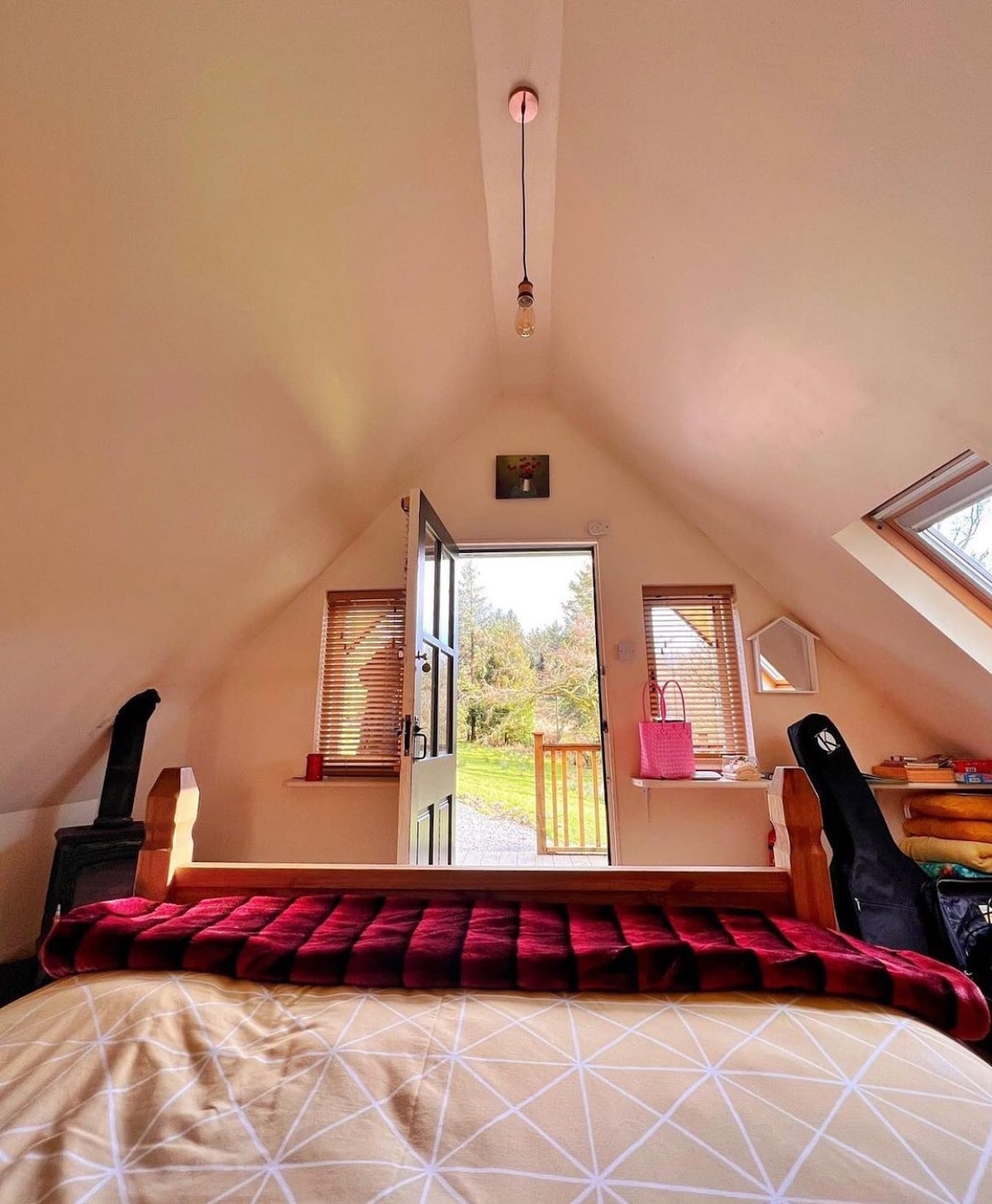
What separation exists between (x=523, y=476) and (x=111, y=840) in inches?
109

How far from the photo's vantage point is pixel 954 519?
6.72 ft

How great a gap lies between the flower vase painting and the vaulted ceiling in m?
0.72

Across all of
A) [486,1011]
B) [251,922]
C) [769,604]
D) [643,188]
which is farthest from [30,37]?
[769,604]

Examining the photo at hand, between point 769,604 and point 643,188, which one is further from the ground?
point 643,188

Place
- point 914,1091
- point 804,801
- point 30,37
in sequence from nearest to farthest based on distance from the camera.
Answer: point 914,1091 → point 30,37 → point 804,801

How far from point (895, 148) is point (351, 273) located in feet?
5.36

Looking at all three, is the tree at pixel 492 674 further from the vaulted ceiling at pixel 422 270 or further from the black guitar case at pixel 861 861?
the black guitar case at pixel 861 861

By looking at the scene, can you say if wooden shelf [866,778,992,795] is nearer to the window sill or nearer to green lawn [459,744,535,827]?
the window sill

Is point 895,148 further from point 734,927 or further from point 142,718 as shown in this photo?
point 142,718

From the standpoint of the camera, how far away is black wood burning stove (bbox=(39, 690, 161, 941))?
220cm

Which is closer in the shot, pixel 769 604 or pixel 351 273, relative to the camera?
pixel 351 273

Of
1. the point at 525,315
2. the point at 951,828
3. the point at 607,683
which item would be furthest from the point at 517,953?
the point at 951,828

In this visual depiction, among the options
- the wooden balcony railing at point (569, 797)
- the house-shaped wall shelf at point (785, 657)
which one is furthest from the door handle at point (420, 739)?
the wooden balcony railing at point (569, 797)

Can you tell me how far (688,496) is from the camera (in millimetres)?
3072
